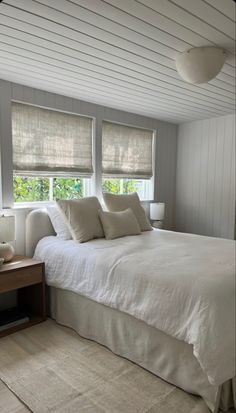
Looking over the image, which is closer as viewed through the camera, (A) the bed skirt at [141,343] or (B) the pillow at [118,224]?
(A) the bed skirt at [141,343]

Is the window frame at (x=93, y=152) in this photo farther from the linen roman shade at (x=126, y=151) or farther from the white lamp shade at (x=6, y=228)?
the white lamp shade at (x=6, y=228)

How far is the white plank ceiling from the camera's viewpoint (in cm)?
148

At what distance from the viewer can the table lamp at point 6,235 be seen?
2291 millimetres

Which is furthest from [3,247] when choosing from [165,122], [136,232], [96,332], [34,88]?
[165,122]

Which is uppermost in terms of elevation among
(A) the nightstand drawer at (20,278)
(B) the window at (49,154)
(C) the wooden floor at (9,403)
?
(B) the window at (49,154)

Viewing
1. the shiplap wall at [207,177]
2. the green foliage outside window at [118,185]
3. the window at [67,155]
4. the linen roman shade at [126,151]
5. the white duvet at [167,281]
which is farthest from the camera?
the shiplap wall at [207,177]

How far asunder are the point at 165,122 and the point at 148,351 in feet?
10.7

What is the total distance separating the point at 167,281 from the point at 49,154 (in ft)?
6.25

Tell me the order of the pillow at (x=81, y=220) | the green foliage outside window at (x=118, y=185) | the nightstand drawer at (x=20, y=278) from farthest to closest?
the green foliage outside window at (x=118, y=185)
the pillow at (x=81, y=220)
the nightstand drawer at (x=20, y=278)

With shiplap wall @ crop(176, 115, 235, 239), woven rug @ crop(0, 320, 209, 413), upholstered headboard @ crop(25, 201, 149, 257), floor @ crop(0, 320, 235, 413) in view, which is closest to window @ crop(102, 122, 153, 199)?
shiplap wall @ crop(176, 115, 235, 239)

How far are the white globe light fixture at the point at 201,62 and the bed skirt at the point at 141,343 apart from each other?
5.61 feet

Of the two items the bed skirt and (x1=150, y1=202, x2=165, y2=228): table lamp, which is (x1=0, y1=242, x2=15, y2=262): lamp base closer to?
the bed skirt

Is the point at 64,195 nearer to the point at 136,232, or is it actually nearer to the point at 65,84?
the point at 136,232

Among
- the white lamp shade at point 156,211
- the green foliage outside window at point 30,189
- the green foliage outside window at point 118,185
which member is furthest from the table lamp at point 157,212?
the green foliage outside window at point 30,189
